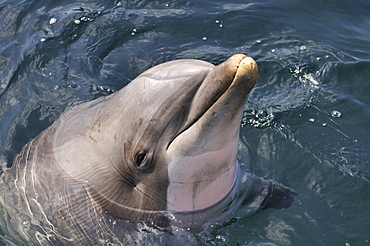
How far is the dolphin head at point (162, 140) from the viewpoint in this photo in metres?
4.79

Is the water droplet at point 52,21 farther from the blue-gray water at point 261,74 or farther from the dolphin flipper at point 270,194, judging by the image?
the dolphin flipper at point 270,194

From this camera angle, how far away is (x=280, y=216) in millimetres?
6855

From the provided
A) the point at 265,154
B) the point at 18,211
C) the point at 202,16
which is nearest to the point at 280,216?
the point at 265,154

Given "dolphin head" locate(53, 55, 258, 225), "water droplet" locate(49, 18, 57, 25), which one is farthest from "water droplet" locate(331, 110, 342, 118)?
"water droplet" locate(49, 18, 57, 25)

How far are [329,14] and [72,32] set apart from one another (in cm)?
549

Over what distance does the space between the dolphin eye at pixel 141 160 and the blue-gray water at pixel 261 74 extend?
5.26 feet

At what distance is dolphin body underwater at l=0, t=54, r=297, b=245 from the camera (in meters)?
4.88

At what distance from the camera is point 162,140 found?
5.07 metres

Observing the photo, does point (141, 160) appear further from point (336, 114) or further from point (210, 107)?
point (336, 114)

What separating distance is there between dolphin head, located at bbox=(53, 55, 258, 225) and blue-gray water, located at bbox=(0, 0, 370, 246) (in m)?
1.17

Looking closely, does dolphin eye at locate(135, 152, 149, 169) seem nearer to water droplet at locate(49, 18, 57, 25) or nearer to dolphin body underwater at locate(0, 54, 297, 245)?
dolphin body underwater at locate(0, 54, 297, 245)

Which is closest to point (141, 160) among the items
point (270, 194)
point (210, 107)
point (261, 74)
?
point (210, 107)

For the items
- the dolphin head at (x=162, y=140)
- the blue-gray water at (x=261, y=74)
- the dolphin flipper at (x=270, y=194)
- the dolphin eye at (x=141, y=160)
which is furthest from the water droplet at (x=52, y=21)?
the dolphin eye at (x=141, y=160)

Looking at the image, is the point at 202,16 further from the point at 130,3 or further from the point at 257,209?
the point at 257,209
